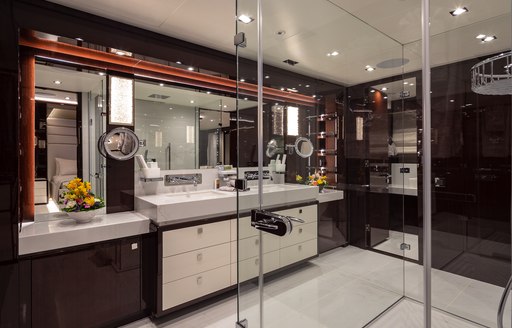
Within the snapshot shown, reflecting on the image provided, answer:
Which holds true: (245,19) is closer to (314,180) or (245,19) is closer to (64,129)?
(314,180)

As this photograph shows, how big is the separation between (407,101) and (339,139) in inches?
26.4

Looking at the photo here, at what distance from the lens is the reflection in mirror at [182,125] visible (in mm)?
2666

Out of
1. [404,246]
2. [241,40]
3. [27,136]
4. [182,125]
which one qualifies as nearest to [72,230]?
[27,136]

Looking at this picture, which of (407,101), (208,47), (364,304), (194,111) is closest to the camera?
(364,304)

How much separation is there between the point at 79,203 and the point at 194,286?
1145mm

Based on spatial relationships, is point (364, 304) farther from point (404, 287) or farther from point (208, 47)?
point (208, 47)

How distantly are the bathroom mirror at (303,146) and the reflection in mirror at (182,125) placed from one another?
3.24ft

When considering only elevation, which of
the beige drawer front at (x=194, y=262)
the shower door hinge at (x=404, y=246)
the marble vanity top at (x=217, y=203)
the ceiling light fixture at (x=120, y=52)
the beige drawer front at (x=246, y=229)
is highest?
the ceiling light fixture at (x=120, y=52)

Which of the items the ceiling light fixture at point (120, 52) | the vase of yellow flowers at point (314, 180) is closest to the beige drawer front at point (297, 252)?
the vase of yellow flowers at point (314, 180)

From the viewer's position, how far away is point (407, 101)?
2.30 m

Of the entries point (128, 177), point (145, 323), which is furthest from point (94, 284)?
point (128, 177)

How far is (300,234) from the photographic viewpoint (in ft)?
7.07

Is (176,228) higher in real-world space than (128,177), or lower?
lower

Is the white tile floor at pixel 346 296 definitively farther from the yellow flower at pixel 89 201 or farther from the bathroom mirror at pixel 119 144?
the bathroom mirror at pixel 119 144
